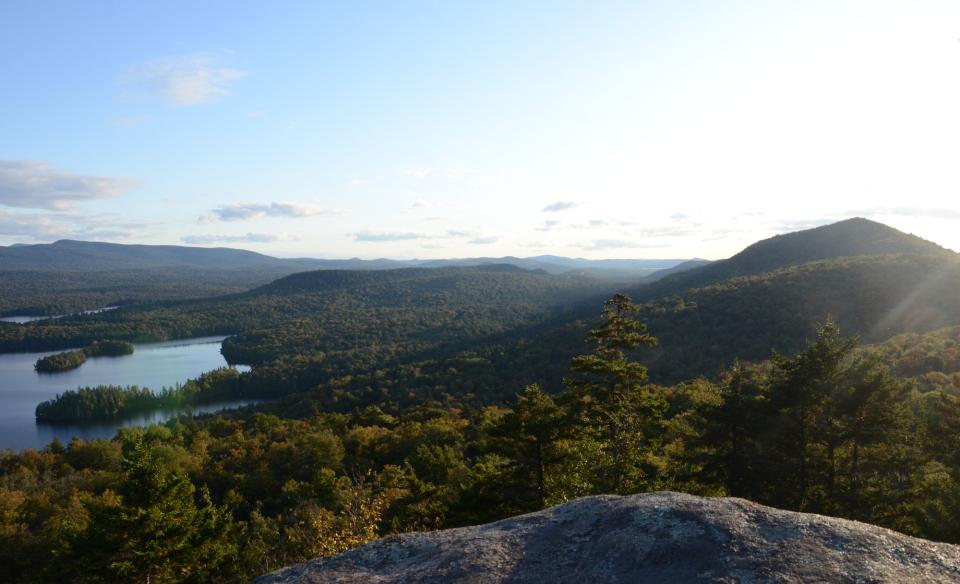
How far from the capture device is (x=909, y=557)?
177 inches

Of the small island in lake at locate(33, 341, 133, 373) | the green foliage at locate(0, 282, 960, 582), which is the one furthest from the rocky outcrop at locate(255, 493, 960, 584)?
→ the small island in lake at locate(33, 341, 133, 373)

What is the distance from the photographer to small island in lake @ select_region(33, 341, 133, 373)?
5256 inches

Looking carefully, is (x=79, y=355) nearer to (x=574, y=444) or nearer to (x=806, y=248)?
(x=574, y=444)

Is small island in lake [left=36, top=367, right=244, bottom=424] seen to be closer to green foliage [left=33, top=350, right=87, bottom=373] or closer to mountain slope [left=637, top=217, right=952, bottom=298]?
green foliage [left=33, top=350, right=87, bottom=373]

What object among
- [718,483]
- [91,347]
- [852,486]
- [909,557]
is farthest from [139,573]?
[91,347]

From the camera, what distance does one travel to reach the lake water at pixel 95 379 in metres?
91.4

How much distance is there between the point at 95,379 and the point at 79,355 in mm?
27284

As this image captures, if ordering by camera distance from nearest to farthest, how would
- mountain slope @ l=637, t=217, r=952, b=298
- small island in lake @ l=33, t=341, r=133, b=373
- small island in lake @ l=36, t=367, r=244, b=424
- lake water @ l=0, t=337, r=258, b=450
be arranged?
lake water @ l=0, t=337, r=258, b=450 → small island in lake @ l=36, t=367, r=244, b=424 → mountain slope @ l=637, t=217, r=952, b=298 → small island in lake @ l=33, t=341, r=133, b=373

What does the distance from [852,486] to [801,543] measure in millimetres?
11357

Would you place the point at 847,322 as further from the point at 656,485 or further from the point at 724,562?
the point at 724,562

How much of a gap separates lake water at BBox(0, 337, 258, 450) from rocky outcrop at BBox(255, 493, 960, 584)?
4180 inches

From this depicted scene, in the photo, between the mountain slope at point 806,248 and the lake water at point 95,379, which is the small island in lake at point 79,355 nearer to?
the lake water at point 95,379

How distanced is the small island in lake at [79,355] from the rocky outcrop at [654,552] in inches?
6714

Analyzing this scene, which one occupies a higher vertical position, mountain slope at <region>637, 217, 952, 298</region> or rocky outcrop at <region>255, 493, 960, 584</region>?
mountain slope at <region>637, 217, 952, 298</region>
